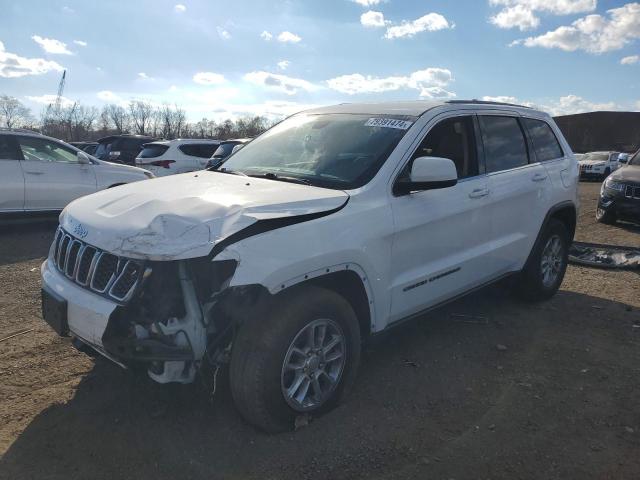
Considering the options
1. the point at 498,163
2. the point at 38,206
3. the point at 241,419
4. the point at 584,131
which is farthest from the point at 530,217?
the point at 584,131

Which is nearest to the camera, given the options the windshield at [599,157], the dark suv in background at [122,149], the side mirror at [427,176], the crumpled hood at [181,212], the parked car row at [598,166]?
the crumpled hood at [181,212]

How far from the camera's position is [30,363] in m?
3.78

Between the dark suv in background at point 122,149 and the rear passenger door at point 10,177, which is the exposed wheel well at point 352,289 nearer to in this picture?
the rear passenger door at point 10,177

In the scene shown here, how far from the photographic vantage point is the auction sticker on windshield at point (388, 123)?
375cm

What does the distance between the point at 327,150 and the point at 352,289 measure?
1106 millimetres

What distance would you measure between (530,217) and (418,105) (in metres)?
1.57

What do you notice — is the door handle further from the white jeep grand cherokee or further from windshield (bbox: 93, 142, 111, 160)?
windshield (bbox: 93, 142, 111, 160)

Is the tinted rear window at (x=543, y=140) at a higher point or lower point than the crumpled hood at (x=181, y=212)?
higher

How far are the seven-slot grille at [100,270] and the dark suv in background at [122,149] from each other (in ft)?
48.0

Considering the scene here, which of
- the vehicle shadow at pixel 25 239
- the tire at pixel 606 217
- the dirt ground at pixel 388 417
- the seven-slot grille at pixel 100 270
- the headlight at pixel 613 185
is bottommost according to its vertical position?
the vehicle shadow at pixel 25 239

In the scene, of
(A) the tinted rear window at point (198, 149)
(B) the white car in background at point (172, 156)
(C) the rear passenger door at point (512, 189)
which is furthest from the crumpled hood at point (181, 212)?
(A) the tinted rear window at point (198, 149)

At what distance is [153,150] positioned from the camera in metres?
14.1

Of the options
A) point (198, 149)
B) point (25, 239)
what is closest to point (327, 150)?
point (25, 239)

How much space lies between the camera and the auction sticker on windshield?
3.75 meters
